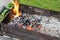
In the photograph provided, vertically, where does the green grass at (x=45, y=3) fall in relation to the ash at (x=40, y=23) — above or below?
above

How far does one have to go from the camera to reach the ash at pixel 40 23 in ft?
15.0

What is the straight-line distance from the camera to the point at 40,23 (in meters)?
4.73

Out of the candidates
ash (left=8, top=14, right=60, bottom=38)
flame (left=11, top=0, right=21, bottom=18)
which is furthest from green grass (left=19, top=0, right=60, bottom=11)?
flame (left=11, top=0, right=21, bottom=18)

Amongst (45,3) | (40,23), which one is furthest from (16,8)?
(45,3)

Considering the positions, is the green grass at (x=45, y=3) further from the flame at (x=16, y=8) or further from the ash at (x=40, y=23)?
the flame at (x=16, y=8)

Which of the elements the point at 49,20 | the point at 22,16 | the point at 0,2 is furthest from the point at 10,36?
the point at 0,2

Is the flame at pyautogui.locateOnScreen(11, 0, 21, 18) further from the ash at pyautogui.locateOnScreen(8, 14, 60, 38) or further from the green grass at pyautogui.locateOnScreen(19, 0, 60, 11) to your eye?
the green grass at pyautogui.locateOnScreen(19, 0, 60, 11)

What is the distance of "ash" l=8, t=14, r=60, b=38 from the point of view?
4559mm

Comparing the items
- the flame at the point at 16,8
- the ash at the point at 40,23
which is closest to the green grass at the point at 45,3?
the ash at the point at 40,23

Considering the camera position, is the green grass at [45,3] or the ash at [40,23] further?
the green grass at [45,3]

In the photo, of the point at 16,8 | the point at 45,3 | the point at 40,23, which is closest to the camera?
the point at 16,8

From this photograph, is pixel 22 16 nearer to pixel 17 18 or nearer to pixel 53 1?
pixel 17 18

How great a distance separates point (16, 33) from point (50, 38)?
0.72m

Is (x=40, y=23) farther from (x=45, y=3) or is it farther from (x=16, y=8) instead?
(x=45, y=3)
